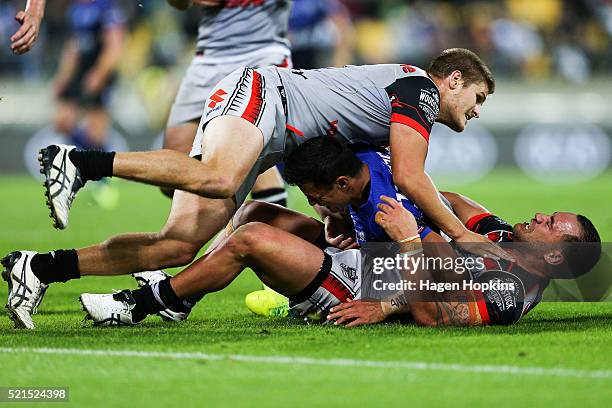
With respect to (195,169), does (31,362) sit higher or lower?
lower

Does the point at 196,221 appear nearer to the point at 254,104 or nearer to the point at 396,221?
the point at 254,104

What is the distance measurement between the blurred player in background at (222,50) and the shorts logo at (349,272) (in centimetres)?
226

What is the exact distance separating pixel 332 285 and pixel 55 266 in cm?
145

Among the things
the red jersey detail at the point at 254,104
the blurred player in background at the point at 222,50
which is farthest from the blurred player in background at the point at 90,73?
the red jersey detail at the point at 254,104

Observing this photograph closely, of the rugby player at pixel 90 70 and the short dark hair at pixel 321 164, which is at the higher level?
the short dark hair at pixel 321 164

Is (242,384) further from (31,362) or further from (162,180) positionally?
(162,180)

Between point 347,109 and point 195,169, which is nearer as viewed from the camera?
point 195,169

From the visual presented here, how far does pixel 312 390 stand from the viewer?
4.18m

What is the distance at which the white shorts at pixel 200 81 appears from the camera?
8.15 metres

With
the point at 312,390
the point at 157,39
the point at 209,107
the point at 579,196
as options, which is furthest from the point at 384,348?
the point at 157,39

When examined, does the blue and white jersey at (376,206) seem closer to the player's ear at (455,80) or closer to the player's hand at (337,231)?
the player's hand at (337,231)

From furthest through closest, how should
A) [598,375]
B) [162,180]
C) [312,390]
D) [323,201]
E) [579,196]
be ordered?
[579,196]
[323,201]
[162,180]
[598,375]
[312,390]

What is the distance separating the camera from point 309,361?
4750 millimetres

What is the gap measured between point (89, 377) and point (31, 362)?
1.41 ft
